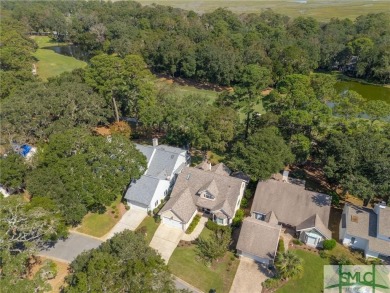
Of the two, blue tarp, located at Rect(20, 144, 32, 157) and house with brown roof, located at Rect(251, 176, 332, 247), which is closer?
house with brown roof, located at Rect(251, 176, 332, 247)

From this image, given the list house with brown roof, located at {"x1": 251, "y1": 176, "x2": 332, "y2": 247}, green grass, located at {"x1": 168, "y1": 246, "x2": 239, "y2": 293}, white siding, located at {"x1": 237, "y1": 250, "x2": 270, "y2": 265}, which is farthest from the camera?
house with brown roof, located at {"x1": 251, "y1": 176, "x2": 332, "y2": 247}

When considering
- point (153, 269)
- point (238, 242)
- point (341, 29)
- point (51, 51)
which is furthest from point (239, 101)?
point (51, 51)

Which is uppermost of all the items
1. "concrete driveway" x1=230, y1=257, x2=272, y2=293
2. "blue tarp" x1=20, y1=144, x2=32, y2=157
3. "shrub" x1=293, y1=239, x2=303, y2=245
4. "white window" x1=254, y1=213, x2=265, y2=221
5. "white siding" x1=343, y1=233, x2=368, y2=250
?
"blue tarp" x1=20, y1=144, x2=32, y2=157

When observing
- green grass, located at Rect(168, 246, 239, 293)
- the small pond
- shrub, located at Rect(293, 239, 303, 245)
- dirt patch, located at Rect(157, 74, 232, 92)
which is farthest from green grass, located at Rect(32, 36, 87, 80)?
shrub, located at Rect(293, 239, 303, 245)

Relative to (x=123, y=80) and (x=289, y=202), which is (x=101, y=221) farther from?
(x=123, y=80)

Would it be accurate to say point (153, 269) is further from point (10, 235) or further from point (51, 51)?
point (51, 51)

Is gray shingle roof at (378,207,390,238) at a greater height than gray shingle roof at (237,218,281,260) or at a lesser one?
greater

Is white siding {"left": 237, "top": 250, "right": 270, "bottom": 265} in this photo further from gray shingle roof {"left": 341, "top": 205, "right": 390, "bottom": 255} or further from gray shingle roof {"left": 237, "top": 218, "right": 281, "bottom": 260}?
gray shingle roof {"left": 341, "top": 205, "right": 390, "bottom": 255}

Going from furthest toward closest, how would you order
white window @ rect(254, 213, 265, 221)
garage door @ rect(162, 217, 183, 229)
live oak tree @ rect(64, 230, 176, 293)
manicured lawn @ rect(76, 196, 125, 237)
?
white window @ rect(254, 213, 265, 221), garage door @ rect(162, 217, 183, 229), manicured lawn @ rect(76, 196, 125, 237), live oak tree @ rect(64, 230, 176, 293)
